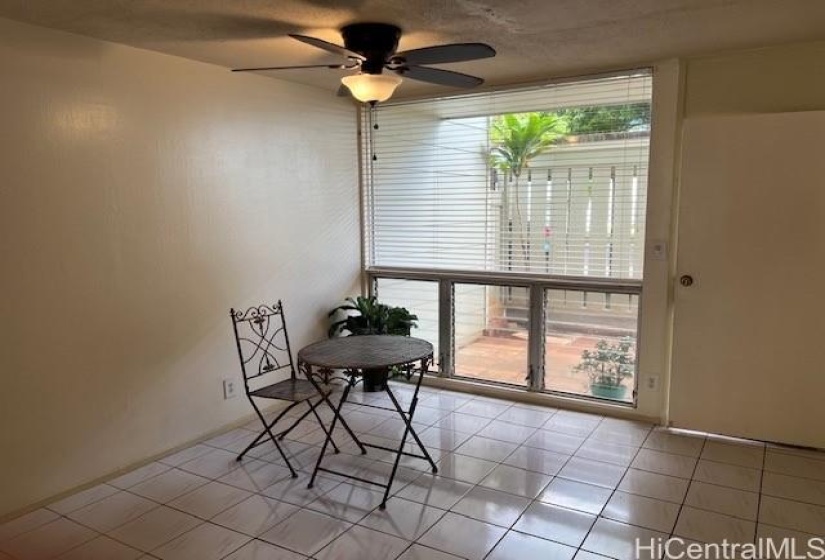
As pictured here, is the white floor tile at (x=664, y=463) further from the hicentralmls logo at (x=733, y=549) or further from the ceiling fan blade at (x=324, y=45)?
the ceiling fan blade at (x=324, y=45)

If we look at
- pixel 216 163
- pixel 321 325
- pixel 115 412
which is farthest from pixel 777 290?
pixel 115 412

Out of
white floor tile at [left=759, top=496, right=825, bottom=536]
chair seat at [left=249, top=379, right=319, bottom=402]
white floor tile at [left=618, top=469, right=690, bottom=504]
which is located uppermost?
chair seat at [left=249, top=379, right=319, bottom=402]

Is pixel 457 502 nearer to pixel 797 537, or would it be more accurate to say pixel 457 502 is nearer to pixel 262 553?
pixel 262 553

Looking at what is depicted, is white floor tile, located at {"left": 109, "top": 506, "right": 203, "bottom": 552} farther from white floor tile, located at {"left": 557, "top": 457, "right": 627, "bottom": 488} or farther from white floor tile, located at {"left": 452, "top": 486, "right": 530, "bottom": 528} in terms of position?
white floor tile, located at {"left": 557, "top": 457, "right": 627, "bottom": 488}

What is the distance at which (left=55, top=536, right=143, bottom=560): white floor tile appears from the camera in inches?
89.4

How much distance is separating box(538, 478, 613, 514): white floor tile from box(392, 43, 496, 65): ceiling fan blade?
200 centimetres

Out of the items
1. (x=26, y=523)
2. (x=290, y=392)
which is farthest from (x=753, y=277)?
(x=26, y=523)

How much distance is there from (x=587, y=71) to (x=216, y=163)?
2.33 m

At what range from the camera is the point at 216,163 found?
3.35 metres

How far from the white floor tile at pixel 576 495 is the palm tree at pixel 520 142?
1.62 meters

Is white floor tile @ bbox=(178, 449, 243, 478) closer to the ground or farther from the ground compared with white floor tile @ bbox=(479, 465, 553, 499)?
closer to the ground

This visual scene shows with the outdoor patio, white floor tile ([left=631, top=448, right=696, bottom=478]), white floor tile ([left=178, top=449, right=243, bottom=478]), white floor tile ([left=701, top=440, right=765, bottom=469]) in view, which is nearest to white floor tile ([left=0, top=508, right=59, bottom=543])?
white floor tile ([left=178, top=449, right=243, bottom=478])

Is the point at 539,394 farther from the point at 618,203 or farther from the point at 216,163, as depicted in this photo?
the point at 216,163

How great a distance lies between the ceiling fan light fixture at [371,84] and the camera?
240 centimetres
